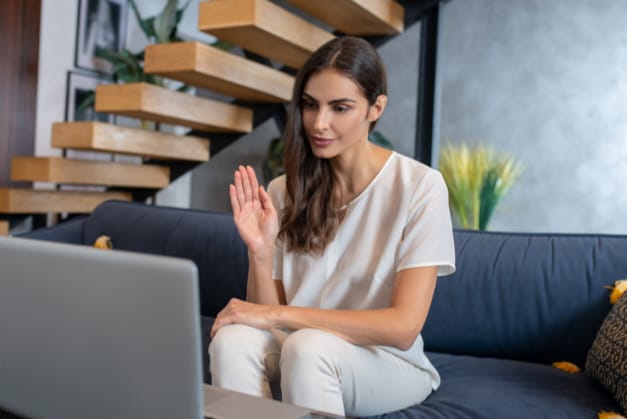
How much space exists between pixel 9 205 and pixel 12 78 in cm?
90

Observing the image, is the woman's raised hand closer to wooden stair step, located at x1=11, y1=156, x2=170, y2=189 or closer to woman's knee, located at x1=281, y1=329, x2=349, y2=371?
woman's knee, located at x1=281, y1=329, x2=349, y2=371

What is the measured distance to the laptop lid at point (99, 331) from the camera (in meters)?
0.61

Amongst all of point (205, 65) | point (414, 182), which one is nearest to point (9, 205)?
point (205, 65)

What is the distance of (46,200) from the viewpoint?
3473 millimetres

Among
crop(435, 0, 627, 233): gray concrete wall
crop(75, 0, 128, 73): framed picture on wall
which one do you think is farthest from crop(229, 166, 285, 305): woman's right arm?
crop(75, 0, 128, 73): framed picture on wall

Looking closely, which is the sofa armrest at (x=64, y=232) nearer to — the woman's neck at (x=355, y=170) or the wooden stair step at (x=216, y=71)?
the wooden stair step at (x=216, y=71)

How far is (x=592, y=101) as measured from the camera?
400cm

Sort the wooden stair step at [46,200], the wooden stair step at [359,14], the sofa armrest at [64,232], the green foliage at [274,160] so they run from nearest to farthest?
1. the sofa armrest at [64,232]
2. the wooden stair step at [359,14]
3. the wooden stair step at [46,200]
4. the green foliage at [274,160]

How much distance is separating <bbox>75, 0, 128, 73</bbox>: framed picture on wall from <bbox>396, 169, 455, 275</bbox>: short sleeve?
3.18 metres

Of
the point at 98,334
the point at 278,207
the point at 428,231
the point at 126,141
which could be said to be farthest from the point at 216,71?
the point at 98,334

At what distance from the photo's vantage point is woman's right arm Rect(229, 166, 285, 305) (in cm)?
142

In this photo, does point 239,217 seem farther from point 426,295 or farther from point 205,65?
point 205,65

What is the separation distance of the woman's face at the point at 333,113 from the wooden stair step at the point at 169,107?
5.66ft

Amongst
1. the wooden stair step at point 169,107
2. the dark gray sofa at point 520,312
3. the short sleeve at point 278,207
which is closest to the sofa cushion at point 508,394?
the dark gray sofa at point 520,312
